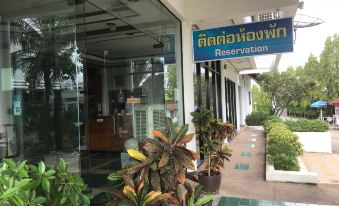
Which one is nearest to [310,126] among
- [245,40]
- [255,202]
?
[245,40]

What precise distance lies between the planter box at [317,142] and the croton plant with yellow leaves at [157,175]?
7.32 metres

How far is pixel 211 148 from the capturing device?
15.5ft

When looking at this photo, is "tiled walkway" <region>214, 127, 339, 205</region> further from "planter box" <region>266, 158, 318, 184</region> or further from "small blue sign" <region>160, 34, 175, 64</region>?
"small blue sign" <region>160, 34, 175, 64</region>

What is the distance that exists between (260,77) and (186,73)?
54.6 feet

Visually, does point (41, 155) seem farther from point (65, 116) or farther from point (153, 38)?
point (153, 38)

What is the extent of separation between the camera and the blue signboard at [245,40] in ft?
15.0

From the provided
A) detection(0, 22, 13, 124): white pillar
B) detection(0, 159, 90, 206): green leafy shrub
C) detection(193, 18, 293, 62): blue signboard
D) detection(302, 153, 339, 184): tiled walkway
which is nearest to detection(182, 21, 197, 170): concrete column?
detection(193, 18, 293, 62): blue signboard

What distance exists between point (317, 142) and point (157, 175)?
7817mm

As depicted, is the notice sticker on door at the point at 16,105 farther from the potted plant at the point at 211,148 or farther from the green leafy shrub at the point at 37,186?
the potted plant at the point at 211,148

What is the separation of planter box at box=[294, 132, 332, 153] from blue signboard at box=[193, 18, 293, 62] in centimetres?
533

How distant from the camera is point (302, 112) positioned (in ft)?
97.3

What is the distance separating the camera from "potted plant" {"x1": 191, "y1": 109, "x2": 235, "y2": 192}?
15.2ft

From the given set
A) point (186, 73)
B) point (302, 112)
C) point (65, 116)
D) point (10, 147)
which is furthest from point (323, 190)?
point (302, 112)

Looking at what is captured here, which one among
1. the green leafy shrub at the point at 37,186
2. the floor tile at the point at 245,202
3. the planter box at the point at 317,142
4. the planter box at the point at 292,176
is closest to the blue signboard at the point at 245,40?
the planter box at the point at 292,176
